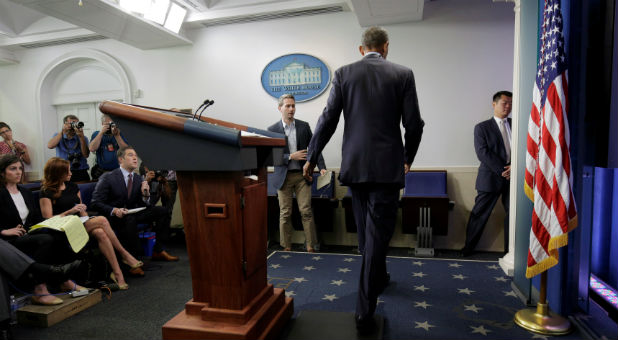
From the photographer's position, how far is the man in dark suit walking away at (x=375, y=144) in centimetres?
203

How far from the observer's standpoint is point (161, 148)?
5.53ft

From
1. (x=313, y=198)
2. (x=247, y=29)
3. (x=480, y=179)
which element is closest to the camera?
(x=480, y=179)

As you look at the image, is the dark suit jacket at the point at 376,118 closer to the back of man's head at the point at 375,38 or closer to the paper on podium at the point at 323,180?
the back of man's head at the point at 375,38

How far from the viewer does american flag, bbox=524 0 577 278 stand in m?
2.12

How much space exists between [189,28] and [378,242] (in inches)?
170

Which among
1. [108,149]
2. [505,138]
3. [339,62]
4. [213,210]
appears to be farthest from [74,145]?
[505,138]

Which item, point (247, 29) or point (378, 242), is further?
point (247, 29)

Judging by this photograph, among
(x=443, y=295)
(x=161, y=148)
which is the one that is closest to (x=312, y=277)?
(x=443, y=295)

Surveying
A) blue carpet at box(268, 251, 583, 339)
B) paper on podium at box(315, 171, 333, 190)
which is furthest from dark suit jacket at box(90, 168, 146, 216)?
paper on podium at box(315, 171, 333, 190)

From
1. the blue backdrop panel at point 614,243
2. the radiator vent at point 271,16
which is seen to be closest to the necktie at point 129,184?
the radiator vent at point 271,16

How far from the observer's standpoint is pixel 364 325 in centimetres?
210

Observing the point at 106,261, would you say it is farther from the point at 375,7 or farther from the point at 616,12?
the point at 616,12

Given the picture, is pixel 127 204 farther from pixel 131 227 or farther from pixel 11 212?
pixel 11 212

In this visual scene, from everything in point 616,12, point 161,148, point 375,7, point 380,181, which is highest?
point 375,7
